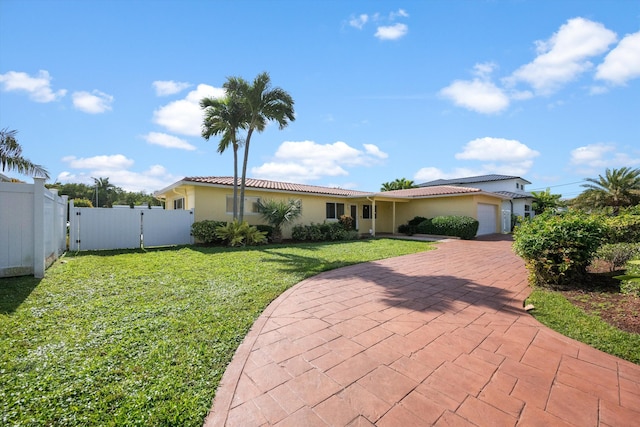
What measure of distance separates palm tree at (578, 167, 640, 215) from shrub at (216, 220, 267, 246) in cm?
2666

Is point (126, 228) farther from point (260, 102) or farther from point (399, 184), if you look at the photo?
point (399, 184)

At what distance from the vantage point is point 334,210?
1834 cm

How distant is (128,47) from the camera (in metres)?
7.93

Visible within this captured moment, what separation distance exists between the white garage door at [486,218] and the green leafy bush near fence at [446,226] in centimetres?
206

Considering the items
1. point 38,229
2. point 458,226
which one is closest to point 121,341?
point 38,229

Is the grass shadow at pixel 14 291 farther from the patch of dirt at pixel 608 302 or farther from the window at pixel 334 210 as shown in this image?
the window at pixel 334 210

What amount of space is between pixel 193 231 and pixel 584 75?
51.6 feet

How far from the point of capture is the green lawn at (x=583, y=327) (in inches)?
118

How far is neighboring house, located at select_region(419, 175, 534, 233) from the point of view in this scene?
22139 mm

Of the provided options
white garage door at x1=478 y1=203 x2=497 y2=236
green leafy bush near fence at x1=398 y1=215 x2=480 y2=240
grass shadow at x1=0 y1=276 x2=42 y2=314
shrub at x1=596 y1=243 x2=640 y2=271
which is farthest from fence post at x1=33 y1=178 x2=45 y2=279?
white garage door at x1=478 y1=203 x2=497 y2=236

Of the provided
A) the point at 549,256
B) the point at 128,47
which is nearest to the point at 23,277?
the point at 128,47

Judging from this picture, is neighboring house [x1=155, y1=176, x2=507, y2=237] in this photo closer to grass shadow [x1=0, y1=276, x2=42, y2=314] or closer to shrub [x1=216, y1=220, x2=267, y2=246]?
shrub [x1=216, y1=220, x2=267, y2=246]

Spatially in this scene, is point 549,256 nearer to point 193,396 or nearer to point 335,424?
point 335,424

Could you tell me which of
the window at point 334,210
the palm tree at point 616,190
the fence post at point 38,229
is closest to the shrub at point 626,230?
the window at point 334,210
